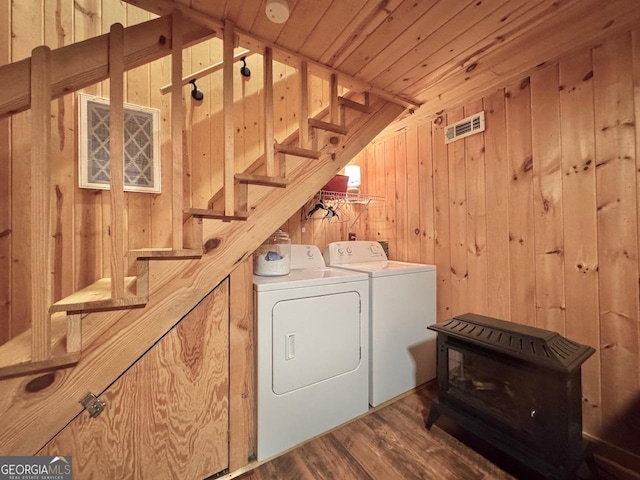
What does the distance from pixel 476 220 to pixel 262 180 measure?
1.53 m

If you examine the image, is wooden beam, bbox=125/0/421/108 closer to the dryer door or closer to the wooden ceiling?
the wooden ceiling

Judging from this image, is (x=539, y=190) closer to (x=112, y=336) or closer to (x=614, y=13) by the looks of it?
(x=614, y=13)

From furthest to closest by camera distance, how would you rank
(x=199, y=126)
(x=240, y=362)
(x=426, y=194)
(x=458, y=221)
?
(x=426, y=194) → (x=458, y=221) → (x=199, y=126) → (x=240, y=362)

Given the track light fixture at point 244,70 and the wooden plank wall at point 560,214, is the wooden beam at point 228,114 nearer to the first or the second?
the track light fixture at point 244,70

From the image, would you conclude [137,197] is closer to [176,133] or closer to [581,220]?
[176,133]

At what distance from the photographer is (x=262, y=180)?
4.04 feet

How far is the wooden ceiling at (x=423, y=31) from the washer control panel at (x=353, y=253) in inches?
47.4

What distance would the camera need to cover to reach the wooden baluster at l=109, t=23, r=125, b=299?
93 cm

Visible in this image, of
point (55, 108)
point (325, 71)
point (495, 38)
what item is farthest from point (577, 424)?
point (55, 108)

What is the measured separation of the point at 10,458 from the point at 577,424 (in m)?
2.24

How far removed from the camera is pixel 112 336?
0.99 metres

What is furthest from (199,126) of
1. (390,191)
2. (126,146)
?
(390,191)

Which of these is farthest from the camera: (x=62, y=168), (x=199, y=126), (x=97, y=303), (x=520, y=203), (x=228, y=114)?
(x=199, y=126)

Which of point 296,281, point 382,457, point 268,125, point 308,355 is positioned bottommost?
point 382,457
